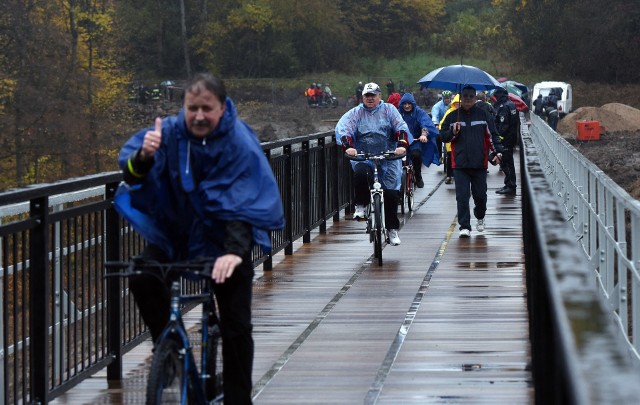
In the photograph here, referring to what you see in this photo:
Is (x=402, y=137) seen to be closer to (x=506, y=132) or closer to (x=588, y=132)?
(x=506, y=132)

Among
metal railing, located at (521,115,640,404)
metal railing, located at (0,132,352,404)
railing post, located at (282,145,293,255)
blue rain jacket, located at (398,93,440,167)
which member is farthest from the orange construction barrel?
metal railing, located at (0,132,352,404)

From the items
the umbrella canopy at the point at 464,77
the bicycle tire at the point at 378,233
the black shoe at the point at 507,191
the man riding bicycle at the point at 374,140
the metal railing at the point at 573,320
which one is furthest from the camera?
the black shoe at the point at 507,191

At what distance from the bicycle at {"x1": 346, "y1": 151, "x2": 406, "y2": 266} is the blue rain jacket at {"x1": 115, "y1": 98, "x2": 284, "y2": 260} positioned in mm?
8294

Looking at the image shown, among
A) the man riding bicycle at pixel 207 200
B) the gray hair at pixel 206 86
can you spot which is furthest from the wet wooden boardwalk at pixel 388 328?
the gray hair at pixel 206 86

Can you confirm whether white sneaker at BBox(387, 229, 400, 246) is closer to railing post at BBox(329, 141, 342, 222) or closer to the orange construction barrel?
railing post at BBox(329, 141, 342, 222)

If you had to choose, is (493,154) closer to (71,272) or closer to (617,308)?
(617,308)

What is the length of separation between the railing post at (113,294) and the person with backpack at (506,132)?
16.7m

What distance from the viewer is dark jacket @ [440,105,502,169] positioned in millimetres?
16391

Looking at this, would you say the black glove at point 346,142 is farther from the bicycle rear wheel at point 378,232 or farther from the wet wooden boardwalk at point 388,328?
the wet wooden boardwalk at point 388,328

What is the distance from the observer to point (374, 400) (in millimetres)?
7434

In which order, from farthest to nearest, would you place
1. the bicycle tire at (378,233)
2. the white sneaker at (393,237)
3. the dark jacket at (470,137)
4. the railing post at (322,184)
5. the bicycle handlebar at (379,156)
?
the railing post at (322,184) → the dark jacket at (470,137) → the white sneaker at (393,237) → the bicycle handlebar at (379,156) → the bicycle tire at (378,233)

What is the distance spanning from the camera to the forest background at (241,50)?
60500 millimetres

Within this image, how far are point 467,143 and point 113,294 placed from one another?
8979 mm

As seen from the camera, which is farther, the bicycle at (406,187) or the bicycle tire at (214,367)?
the bicycle at (406,187)
